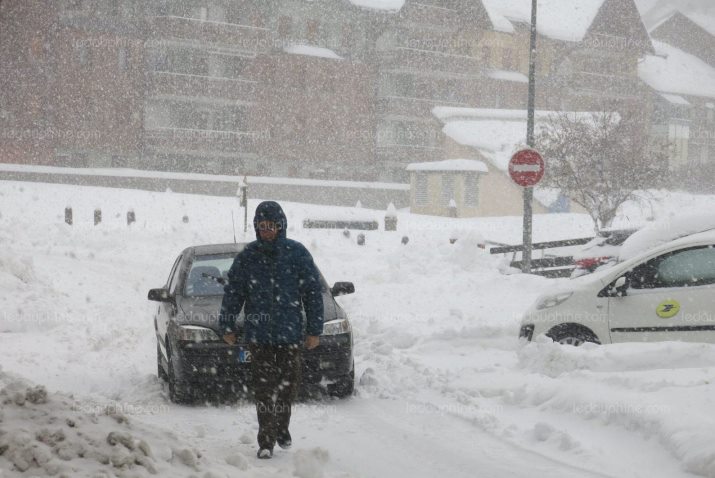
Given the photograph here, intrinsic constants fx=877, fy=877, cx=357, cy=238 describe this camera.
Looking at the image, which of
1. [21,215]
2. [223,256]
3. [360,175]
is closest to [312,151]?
[360,175]

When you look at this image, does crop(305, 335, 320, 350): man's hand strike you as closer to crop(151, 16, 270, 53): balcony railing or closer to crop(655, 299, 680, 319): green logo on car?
crop(655, 299, 680, 319): green logo on car

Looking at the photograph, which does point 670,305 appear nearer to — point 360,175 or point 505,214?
point 505,214

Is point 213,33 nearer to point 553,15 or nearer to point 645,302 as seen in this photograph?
point 553,15

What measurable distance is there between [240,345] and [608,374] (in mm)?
3377

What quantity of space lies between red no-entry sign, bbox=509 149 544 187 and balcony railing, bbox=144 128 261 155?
112ft

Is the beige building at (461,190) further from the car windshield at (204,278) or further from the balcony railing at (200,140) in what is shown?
the car windshield at (204,278)

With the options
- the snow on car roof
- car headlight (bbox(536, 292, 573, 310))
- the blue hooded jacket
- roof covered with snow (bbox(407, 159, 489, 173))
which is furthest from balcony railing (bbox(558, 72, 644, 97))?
the blue hooded jacket

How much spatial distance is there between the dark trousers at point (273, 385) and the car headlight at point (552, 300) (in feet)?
15.5

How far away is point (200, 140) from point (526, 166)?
34.6 meters

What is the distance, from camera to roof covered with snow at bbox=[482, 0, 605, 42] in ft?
205

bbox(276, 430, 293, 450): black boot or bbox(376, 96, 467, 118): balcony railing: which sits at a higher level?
bbox(376, 96, 467, 118): balcony railing

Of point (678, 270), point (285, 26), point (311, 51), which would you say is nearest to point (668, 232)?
point (678, 270)

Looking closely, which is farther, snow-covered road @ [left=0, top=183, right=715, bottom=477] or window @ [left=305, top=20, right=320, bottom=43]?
window @ [left=305, top=20, right=320, bottom=43]

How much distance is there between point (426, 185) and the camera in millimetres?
46438
